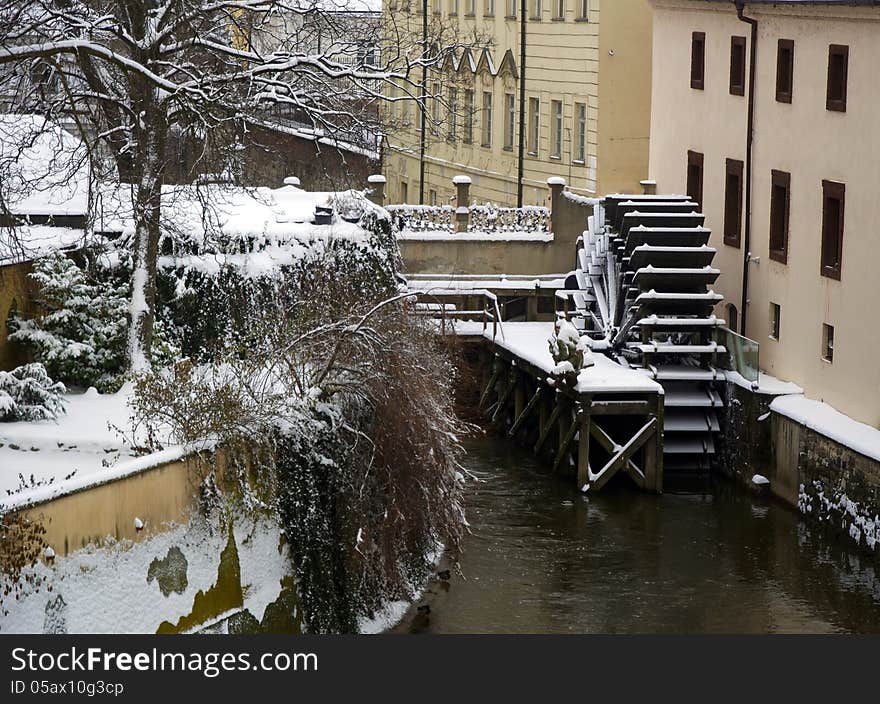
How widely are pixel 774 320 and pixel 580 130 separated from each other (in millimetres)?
13485

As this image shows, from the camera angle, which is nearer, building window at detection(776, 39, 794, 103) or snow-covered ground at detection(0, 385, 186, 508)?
snow-covered ground at detection(0, 385, 186, 508)

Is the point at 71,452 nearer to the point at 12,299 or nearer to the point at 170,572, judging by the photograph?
the point at 170,572

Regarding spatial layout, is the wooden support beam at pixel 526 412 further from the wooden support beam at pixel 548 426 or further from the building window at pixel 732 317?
the building window at pixel 732 317

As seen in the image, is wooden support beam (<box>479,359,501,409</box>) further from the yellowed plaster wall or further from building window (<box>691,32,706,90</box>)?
the yellowed plaster wall

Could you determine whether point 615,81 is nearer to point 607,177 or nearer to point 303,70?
point 607,177

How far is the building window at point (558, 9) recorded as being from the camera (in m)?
44.1

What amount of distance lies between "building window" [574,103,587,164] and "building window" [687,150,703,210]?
8.30 meters

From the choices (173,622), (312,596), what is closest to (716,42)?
(312,596)

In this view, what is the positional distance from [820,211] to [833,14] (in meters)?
2.79

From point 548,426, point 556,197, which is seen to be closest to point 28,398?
point 548,426

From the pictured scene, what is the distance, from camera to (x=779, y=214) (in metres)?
31.0

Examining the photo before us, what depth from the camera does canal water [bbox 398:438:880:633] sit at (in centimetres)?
2314

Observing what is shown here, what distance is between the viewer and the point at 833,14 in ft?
93.0

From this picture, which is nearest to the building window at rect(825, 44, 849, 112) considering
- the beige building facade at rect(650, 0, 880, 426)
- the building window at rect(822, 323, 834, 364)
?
the beige building facade at rect(650, 0, 880, 426)
